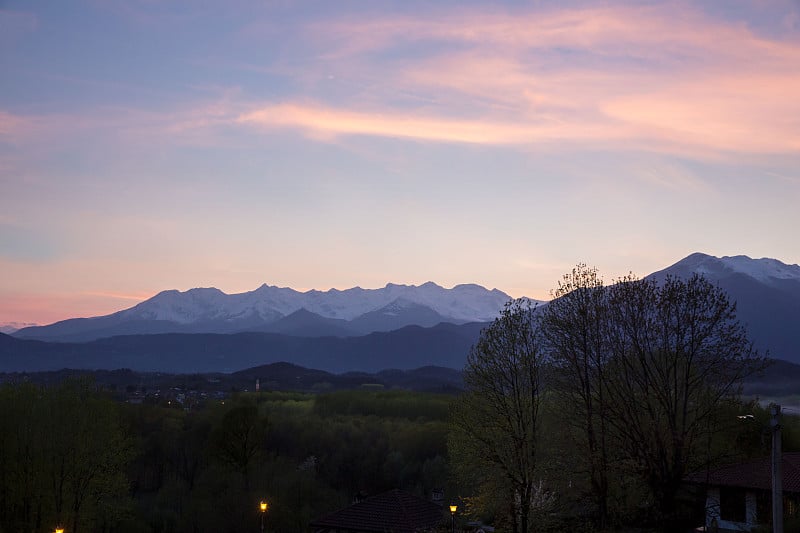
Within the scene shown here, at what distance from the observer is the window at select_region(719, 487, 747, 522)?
4009cm

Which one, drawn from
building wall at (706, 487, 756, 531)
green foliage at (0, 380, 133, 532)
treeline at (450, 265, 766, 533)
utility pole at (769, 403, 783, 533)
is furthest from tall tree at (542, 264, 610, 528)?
green foliage at (0, 380, 133, 532)

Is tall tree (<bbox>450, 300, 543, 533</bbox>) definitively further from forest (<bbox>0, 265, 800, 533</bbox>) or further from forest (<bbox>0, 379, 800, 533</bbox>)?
forest (<bbox>0, 379, 800, 533</bbox>)

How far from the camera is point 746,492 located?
3994cm

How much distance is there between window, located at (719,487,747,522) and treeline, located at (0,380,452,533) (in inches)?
1547

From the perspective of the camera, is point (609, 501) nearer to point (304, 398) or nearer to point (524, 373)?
point (524, 373)

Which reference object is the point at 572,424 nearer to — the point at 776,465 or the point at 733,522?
the point at 733,522

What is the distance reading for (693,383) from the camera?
31.5m

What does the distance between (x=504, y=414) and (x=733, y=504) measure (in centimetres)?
1411

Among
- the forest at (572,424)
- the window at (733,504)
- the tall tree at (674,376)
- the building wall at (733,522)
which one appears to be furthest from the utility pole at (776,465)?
the window at (733,504)

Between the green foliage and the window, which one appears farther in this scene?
the green foliage

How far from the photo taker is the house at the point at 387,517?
47.6 meters

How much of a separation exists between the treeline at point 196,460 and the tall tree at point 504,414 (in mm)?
32538

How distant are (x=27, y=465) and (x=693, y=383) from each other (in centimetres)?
4886

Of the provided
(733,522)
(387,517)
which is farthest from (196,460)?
(733,522)
